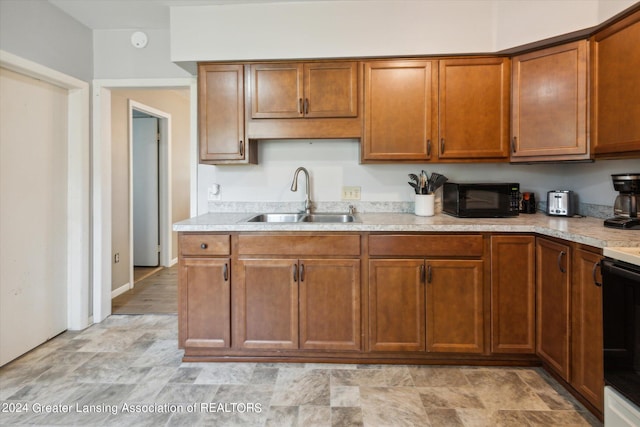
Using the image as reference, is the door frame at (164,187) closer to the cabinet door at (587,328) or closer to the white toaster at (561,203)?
the white toaster at (561,203)

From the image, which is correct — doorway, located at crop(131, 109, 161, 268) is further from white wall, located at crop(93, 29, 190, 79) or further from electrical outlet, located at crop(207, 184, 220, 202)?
electrical outlet, located at crop(207, 184, 220, 202)

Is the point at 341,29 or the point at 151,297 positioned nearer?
the point at 341,29

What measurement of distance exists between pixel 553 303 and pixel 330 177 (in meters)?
1.75

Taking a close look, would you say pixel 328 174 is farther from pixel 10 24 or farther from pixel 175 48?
pixel 10 24

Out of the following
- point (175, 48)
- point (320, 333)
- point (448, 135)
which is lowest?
point (320, 333)

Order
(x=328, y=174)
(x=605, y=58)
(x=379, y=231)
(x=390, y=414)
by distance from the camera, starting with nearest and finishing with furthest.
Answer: (x=390, y=414), (x=605, y=58), (x=379, y=231), (x=328, y=174)

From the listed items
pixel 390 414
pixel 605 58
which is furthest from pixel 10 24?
pixel 605 58

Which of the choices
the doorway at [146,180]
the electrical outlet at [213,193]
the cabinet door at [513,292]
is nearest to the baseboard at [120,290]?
the doorway at [146,180]

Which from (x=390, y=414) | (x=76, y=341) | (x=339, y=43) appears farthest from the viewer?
(x=76, y=341)

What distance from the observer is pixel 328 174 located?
9.70ft

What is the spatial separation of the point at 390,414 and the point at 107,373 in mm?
1753

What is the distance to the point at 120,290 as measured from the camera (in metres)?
3.96

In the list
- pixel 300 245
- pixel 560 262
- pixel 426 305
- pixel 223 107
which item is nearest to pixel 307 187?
pixel 300 245

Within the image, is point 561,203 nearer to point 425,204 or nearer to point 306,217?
point 425,204
